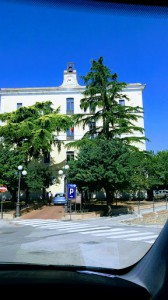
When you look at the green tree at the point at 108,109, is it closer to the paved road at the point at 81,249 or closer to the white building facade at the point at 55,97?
the white building facade at the point at 55,97

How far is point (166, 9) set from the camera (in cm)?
139

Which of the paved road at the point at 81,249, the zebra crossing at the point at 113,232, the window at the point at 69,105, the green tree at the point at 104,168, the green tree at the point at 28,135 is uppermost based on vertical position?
the window at the point at 69,105

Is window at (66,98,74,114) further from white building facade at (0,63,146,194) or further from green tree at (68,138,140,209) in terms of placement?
green tree at (68,138,140,209)

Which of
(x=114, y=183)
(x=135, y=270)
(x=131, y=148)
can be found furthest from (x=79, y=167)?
(x=135, y=270)

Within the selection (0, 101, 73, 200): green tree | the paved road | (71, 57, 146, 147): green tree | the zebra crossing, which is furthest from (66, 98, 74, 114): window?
the paved road

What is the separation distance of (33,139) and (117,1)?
84.1ft

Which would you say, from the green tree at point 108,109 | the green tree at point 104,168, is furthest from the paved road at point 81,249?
the green tree at point 108,109

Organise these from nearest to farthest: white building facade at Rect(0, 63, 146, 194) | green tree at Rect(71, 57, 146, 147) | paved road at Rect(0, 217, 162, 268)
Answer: paved road at Rect(0, 217, 162, 268) → green tree at Rect(71, 57, 146, 147) → white building facade at Rect(0, 63, 146, 194)

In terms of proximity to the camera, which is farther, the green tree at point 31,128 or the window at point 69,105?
the window at point 69,105

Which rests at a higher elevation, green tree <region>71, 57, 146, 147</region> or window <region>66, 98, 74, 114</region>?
window <region>66, 98, 74, 114</region>

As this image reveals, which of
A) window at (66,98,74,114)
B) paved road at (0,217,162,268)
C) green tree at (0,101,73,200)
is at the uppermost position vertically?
window at (66,98,74,114)

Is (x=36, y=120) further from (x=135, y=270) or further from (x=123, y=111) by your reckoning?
(x=135, y=270)

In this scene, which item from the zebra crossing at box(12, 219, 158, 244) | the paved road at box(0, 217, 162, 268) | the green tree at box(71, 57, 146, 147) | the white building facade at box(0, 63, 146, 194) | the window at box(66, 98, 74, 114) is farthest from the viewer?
the window at box(66, 98, 74, 114)

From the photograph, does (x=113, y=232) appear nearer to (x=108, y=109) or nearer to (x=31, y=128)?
(x=108, y=109)
